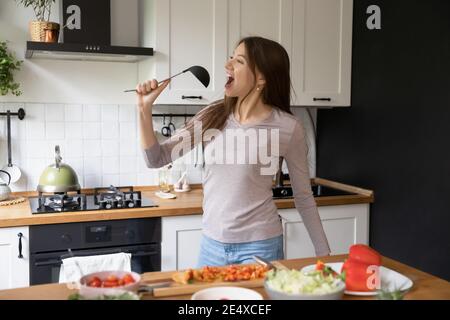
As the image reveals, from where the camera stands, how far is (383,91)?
316 cm

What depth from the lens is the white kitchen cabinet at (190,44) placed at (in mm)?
2863

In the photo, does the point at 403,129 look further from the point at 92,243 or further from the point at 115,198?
the point at 92,243

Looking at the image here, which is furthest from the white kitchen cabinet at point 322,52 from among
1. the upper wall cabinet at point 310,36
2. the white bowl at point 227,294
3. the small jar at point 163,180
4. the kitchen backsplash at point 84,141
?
the white bowl at point 227,294

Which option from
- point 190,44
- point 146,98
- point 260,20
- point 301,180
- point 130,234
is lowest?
point 130,234

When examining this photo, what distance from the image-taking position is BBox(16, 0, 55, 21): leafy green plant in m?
2.88

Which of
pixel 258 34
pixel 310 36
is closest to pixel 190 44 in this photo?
pixel 258 34

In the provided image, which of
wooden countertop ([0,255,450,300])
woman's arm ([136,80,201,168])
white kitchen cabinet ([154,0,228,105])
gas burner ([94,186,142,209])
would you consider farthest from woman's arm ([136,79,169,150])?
white kitchen cabinet ([154,0,228,105])

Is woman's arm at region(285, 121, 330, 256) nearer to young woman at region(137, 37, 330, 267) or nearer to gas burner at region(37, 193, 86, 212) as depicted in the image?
young woman at region(137, 37, 330, 267)

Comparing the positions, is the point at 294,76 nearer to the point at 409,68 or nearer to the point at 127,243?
the point at 409,68

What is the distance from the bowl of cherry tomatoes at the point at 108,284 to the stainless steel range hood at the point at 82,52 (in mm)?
1622

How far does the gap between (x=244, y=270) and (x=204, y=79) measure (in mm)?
716

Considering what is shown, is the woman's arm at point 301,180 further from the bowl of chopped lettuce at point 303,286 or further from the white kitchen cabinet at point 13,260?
the white kitchen cabinet at point 13,260

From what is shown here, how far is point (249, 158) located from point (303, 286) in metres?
0.71

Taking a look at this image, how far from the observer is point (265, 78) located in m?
1.95
